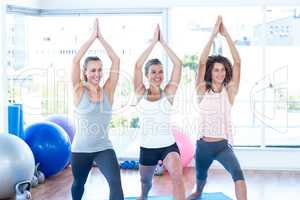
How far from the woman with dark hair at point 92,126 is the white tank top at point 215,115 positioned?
3.07 ft

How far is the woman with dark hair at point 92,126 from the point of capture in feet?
13.7

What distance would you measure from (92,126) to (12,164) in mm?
1424

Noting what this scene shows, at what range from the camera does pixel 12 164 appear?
5219 millimetres

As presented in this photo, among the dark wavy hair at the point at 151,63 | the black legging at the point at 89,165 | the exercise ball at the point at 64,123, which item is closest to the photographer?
the black legging at the point at 89,165

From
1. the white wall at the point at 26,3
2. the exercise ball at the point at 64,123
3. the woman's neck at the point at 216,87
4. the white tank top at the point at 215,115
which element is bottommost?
the exercise ball at the point at 64,123

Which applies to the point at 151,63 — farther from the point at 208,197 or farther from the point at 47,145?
the point at 47,145

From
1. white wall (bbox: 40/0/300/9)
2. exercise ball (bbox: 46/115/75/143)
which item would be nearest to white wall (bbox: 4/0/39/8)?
white wall (bbox: 40/0/300/9)

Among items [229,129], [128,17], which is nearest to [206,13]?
[128,17]

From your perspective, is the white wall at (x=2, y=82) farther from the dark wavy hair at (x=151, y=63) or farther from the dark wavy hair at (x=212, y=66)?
the dark wavy hair at (x=212, y=66)

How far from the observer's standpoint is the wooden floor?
558 centimetres

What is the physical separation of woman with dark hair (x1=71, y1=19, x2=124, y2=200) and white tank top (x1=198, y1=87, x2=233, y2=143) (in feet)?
3.07

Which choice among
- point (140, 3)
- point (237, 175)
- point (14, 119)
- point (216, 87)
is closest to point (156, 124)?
point (216, 87)

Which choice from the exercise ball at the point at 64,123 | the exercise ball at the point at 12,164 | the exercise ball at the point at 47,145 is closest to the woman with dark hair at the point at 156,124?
the exercise ball at the point at 12,164

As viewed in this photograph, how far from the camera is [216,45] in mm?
6984
